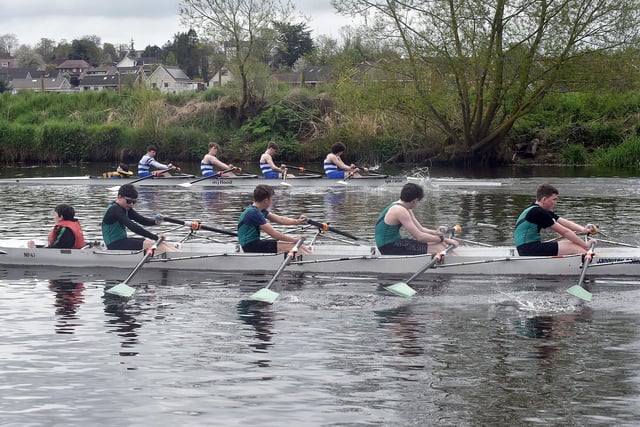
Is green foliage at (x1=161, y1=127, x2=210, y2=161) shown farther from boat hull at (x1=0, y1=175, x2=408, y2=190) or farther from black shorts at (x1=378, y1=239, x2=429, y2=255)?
black shorts at (x1=378, y1=239, x2=429, y2=255)

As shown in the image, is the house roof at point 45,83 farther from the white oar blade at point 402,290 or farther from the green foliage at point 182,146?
Answer: the white oar blade at point 402,290

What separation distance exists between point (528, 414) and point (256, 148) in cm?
3991

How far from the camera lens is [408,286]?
44.1 feet

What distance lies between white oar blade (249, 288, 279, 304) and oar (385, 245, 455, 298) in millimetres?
1696

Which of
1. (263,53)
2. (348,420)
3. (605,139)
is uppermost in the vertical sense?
(263,53)

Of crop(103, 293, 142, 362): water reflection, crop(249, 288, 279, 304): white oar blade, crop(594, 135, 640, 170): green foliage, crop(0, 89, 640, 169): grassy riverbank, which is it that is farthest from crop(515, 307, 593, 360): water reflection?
crop(594, 135, 640, 170): green foliage

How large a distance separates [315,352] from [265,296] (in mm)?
2829

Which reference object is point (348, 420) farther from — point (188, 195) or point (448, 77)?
point (448, 77)

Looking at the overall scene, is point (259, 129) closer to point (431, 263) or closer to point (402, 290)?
point (431, 263)

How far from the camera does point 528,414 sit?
27.8 feet

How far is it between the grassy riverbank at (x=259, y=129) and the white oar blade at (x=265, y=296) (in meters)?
28.7

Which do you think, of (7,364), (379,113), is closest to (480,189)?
→ (379,113)

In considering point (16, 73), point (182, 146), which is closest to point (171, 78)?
point (16, 73)

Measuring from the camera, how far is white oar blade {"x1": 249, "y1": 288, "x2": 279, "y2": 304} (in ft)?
43.2
